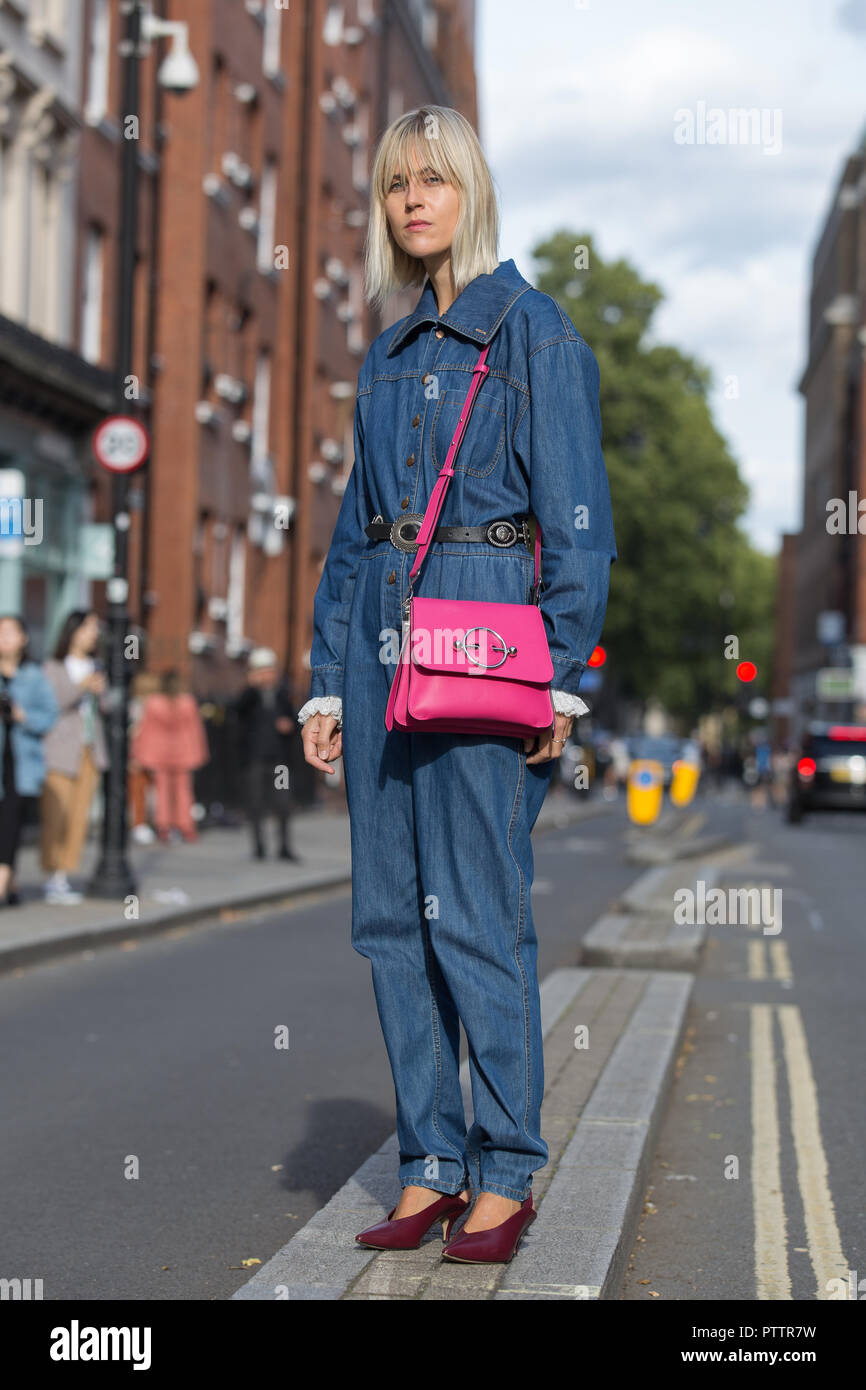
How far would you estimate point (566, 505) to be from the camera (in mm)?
4082

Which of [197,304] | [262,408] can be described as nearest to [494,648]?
[197,304]

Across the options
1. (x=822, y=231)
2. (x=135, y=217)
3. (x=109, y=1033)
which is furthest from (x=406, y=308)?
(x=822, y=231)

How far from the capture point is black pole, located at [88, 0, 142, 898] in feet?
45.8

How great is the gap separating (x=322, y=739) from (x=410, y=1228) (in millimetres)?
1042

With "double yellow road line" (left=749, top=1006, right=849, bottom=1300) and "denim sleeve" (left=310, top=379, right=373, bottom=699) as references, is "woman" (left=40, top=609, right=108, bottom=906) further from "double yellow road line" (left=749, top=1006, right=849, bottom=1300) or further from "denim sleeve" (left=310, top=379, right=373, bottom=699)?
"denim sleeve" (left=310, top=379, right=373, bottom=699)

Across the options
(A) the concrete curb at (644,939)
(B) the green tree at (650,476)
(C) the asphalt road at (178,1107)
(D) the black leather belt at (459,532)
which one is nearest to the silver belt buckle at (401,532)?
(D) the black leather belt at (459,532)

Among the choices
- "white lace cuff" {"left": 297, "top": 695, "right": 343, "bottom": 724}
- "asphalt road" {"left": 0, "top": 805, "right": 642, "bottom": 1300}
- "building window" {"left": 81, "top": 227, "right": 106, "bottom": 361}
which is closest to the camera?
"white lace cuff" {"left": 297, "top": 695, "right": 343, "bottom": 724}

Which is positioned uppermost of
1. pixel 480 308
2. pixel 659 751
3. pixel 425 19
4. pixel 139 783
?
pixel 425 19

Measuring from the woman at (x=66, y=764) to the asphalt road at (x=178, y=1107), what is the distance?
2.03m

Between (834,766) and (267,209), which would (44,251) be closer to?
(267,209)

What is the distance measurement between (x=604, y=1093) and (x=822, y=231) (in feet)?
327

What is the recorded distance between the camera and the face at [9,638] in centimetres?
1284

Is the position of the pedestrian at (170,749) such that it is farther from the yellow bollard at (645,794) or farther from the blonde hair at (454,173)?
the blonde hair at (454,173)

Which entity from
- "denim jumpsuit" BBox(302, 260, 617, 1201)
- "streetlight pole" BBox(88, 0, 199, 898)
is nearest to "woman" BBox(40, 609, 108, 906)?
"streetlight pole" BBox(88, 0, 199, 898)
